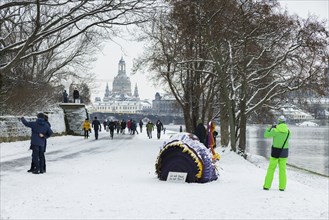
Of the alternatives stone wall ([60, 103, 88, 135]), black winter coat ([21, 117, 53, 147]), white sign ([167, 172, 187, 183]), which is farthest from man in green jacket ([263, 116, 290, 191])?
stone wall ([60, 103, 88, 135])

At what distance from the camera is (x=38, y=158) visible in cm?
1229

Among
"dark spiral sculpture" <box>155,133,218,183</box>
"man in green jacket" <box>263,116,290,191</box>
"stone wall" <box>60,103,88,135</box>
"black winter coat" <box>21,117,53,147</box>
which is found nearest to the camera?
"man in green jacket" <box>263,116,290,191</box>

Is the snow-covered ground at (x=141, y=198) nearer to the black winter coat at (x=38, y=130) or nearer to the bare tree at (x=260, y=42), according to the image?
the black winter coat at (x=38, y=130)

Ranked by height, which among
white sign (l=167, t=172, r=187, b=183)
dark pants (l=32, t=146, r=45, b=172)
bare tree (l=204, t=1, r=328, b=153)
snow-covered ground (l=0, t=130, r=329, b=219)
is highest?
bare tree (l=204, t=1, r=328, b=153)

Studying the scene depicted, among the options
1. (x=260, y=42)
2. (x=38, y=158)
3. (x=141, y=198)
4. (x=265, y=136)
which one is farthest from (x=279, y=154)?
(x=260, y=42)

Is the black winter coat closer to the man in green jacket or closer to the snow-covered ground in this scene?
the snow-covered ground

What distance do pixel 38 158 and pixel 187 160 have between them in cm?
434

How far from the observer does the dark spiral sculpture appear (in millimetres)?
10414

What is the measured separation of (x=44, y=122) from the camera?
12.6 metres

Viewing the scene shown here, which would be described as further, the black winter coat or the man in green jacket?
the black winter coat

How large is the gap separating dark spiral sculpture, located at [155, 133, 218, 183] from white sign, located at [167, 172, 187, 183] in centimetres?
8

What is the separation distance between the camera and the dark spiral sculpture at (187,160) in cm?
1041

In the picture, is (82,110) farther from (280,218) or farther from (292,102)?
(280,218)

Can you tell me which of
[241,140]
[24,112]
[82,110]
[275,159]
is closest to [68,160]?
[275,159]
